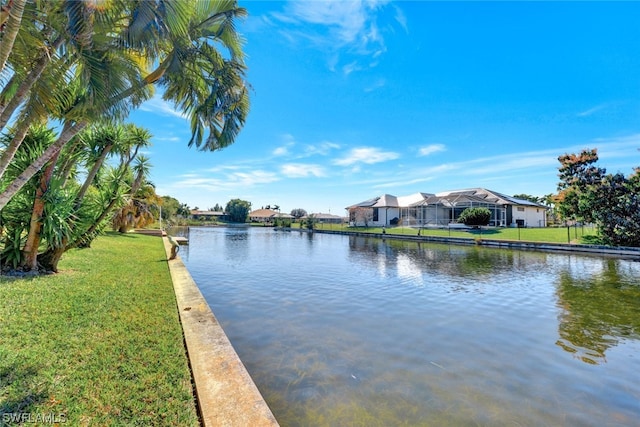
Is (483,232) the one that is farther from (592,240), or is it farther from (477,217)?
(592,240)

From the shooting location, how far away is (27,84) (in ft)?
12.1

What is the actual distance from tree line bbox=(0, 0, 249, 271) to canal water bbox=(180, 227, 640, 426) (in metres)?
4.07

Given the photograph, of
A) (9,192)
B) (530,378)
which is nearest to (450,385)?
(530,378)

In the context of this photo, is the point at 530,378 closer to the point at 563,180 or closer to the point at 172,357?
the point at 172,357

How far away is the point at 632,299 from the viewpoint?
25.9ft

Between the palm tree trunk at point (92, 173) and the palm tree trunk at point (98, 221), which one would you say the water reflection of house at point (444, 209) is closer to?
the palm tree trunk at point (98, 221)

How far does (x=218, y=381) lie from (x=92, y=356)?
1580 mm

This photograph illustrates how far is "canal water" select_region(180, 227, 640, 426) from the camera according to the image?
338 cm

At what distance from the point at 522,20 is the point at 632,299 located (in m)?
9.89

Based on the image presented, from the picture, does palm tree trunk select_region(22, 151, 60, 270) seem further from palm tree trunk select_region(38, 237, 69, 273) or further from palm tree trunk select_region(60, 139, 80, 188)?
palm tree trunk select_region(60, 139, 80, 188)

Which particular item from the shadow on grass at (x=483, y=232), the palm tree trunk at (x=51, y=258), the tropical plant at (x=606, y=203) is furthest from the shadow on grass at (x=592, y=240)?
the palm tree trunk at (x=51, y=258)

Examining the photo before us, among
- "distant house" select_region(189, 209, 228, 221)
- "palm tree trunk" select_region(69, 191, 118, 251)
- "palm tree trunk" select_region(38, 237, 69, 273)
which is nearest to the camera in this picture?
"palm tree trunk" select_region(38, 237, 69, 273)

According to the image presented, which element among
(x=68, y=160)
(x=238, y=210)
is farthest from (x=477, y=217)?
(x=238, y=210)

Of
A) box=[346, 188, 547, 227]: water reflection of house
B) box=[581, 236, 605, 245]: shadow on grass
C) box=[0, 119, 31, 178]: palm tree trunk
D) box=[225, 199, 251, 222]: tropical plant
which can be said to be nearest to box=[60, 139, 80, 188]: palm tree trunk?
box=[0, 119, 31, 178]: palm tree trunk
